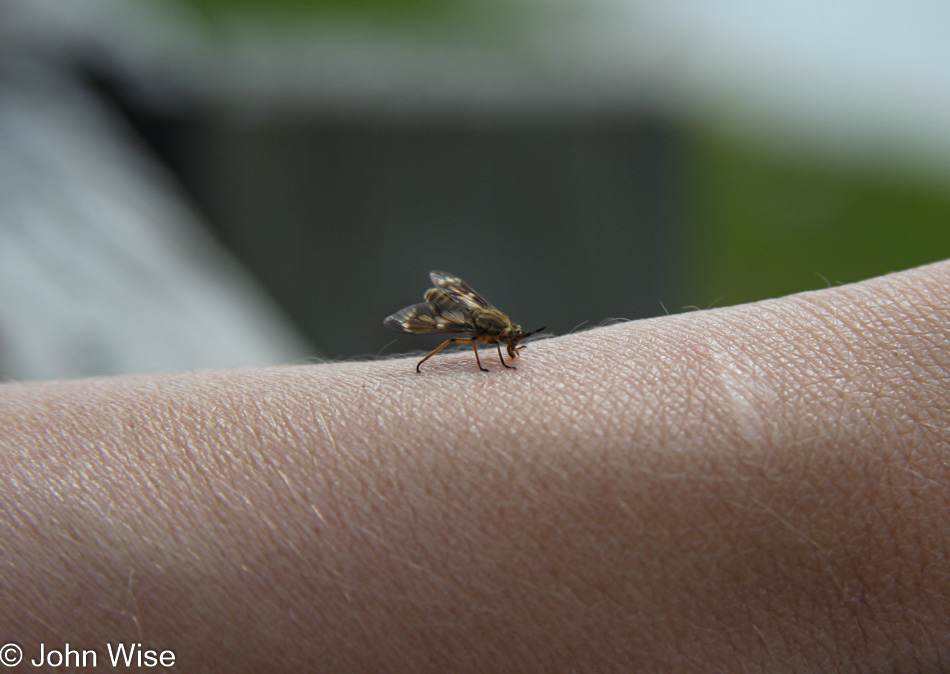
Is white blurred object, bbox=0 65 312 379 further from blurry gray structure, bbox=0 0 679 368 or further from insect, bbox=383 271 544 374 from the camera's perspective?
insect, bbox=383 271 544 374

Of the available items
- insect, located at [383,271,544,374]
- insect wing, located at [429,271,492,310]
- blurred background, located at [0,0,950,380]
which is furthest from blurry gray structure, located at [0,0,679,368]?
insect, located at [383,271,544,374]

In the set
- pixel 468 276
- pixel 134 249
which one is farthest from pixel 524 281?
pixel 134 249

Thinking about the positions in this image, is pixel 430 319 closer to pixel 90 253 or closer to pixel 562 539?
pixel 562 539

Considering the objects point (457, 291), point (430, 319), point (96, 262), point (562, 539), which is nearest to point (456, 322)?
point (430, 319)

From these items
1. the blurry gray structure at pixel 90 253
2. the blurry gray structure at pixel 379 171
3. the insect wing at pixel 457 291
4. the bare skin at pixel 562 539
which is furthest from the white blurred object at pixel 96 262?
the bare skin at pixel 562 539

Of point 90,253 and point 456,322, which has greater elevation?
point 90,253

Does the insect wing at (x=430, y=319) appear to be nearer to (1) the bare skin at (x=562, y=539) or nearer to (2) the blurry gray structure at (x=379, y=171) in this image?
(1) the bare skin at (x=562, y=539)

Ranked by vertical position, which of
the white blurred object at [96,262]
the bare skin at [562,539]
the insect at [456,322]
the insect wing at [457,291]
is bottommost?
the bare skin at [562,539]
